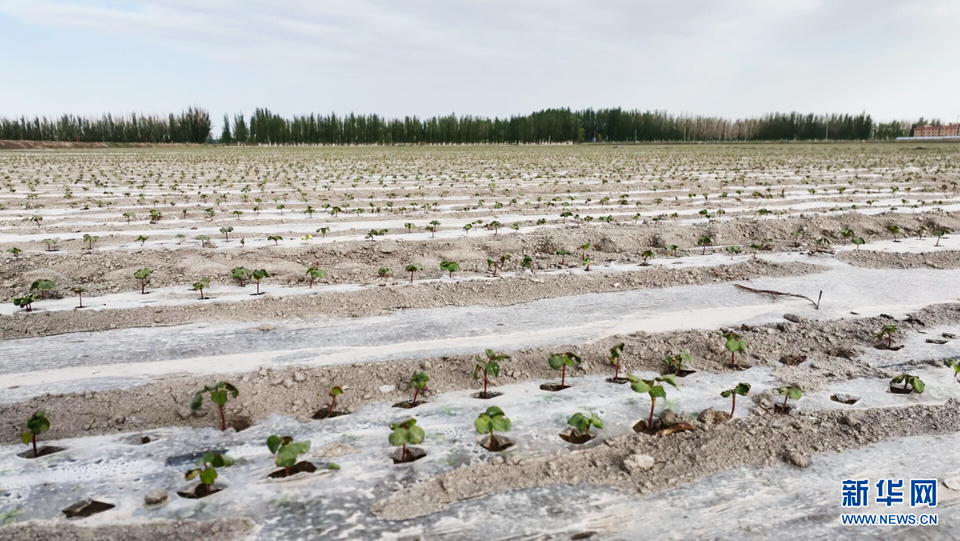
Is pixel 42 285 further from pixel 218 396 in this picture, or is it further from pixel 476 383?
pixel 476 383

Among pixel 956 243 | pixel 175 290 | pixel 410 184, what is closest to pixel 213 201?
pixel 410 184

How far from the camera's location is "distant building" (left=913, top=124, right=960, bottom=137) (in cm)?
7631

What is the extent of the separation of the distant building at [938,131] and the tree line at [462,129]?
4.77 feet

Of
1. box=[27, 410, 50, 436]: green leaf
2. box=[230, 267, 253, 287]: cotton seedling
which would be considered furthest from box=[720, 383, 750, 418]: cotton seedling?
box=[230, 267, 253, 287]: cotton seedling

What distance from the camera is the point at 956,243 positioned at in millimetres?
7340

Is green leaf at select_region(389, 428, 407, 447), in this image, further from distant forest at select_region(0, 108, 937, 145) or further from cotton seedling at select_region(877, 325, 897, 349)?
distant forest at select_region(0, 108, 937, 145)

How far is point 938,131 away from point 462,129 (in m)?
69.4

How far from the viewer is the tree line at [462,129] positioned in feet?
214

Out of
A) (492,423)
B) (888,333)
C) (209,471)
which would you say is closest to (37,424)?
(209,471)

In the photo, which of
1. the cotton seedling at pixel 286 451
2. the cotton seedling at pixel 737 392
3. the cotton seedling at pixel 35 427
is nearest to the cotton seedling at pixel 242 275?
the cotton seedling at pixel 35 427

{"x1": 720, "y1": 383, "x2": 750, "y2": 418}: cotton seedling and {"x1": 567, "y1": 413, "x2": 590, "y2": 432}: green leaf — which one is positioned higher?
{"x1": 720, "y1": 383, "x2": 750, "y2": 418}: cotton seedling

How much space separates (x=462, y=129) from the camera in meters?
76.6

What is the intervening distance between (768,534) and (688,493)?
1.07 ft

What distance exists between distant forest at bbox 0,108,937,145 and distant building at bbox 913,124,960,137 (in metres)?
1.11
